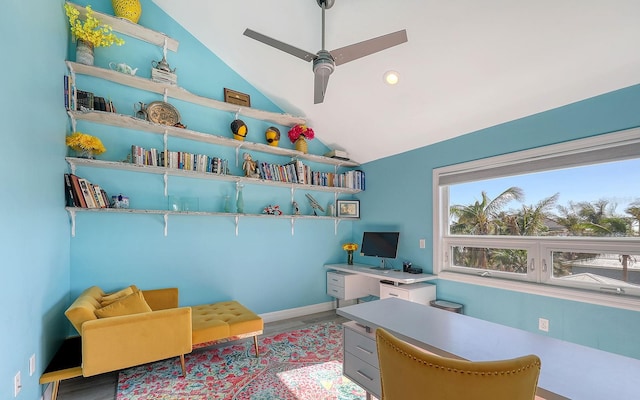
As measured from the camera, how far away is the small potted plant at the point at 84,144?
95.1 inches

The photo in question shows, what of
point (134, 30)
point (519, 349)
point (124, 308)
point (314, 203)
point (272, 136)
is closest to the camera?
point (519, 349)

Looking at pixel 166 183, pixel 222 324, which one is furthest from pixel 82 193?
pixel 222 324

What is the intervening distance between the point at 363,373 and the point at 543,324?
6.28 feet

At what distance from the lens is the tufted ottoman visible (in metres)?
2.45

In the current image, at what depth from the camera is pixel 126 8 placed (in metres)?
2.74

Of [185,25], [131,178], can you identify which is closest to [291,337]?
[131,178]

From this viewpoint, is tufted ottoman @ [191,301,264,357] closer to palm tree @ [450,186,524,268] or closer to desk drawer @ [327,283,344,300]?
desk drawer @ [327,283,344,300]

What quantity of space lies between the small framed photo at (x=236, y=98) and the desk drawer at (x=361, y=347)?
2893 mm

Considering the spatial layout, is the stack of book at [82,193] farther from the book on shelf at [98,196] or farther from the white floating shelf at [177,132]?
the white floating shelf at [177,132]

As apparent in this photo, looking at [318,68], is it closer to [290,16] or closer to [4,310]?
[290,16]

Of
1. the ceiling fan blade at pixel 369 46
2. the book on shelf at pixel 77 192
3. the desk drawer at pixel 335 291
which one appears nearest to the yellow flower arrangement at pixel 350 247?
the desk drawer at pixel 335 291

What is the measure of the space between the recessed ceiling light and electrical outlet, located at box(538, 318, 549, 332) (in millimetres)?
2563

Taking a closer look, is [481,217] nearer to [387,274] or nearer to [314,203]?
[387,274]

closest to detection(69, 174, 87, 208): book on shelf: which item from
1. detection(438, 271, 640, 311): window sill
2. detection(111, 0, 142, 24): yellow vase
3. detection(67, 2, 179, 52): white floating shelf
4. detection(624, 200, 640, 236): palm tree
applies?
detection(67, 2, 179, 52): white floating shelf
